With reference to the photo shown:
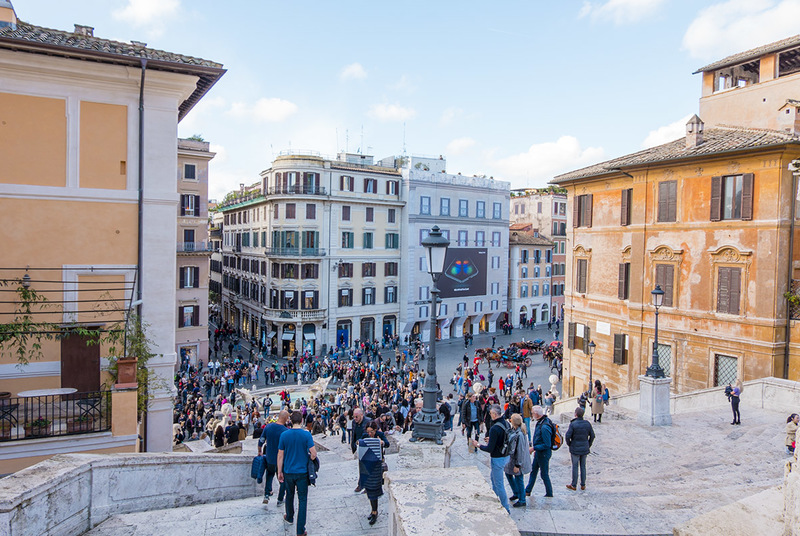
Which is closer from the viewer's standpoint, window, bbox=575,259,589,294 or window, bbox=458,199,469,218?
window, bbox=575,259,589,294

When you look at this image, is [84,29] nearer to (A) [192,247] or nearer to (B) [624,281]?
(A) [192,247]

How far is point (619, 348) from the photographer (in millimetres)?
22953

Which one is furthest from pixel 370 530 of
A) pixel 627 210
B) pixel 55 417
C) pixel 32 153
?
pixel 627 210

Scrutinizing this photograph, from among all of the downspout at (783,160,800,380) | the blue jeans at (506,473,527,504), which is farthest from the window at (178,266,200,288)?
the downspout at (783,160,800,380)

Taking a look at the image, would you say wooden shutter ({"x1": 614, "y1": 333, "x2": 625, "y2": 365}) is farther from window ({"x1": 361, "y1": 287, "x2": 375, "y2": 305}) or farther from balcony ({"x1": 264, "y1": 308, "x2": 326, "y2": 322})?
window ({"x1": 361, "y1": 287, "x2": 375, "y2": 305})

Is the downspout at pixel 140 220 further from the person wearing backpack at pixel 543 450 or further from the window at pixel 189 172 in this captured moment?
the window at pixel 189 172

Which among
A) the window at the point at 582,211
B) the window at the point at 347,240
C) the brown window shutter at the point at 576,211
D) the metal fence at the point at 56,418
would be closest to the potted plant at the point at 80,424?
the metal fence at the point at 56,418

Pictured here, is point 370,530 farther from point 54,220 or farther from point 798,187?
point 798,187

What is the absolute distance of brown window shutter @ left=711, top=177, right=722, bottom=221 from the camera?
19.4m

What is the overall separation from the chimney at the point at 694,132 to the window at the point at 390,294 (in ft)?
85.1

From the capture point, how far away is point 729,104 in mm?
24203

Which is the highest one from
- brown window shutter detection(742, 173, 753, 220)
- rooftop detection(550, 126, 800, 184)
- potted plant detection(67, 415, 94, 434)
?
rooftop detection(550, 126, 800, 184)

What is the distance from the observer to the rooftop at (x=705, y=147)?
18016 millimetres

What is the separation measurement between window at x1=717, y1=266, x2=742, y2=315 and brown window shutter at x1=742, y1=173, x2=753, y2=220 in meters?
1.88
